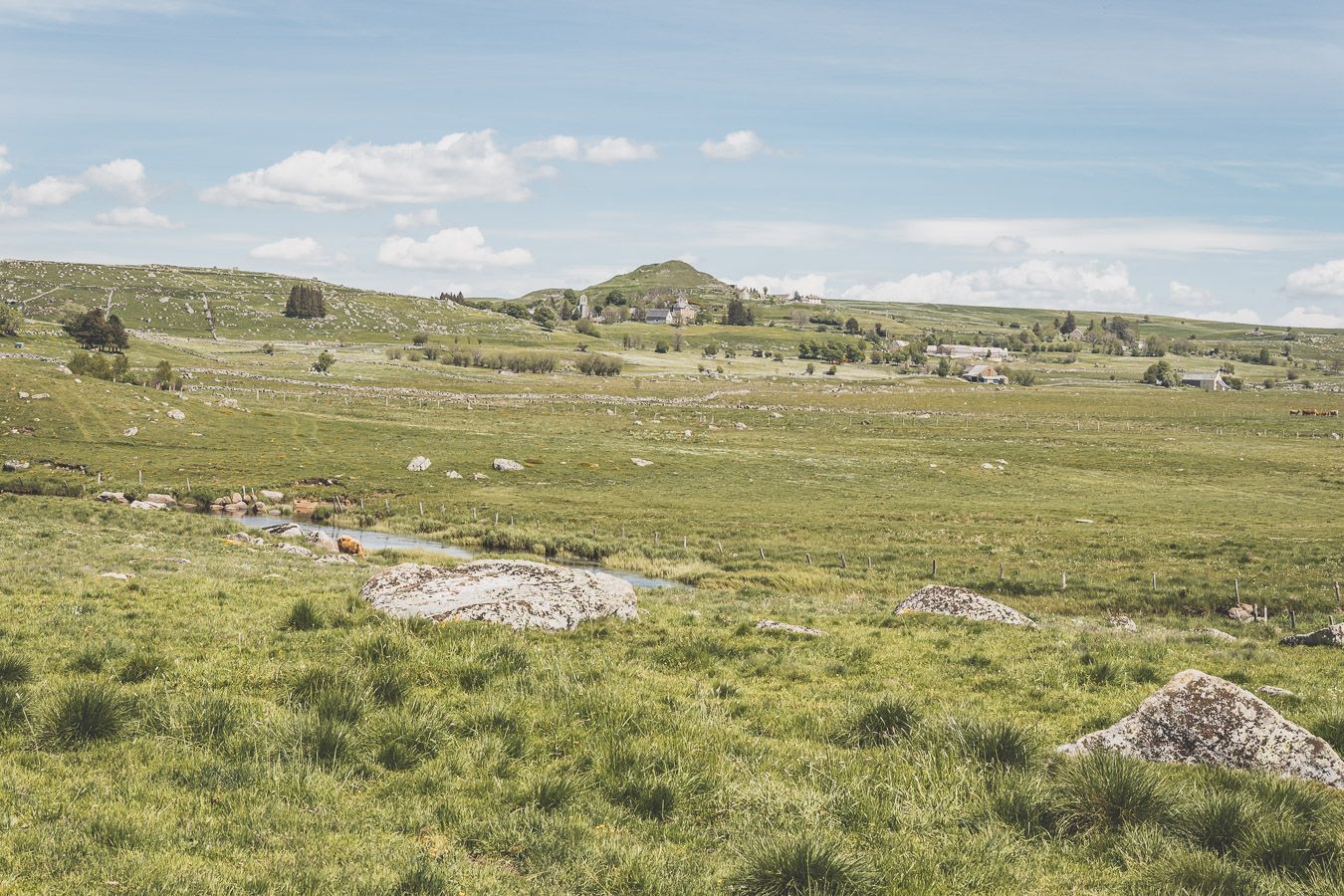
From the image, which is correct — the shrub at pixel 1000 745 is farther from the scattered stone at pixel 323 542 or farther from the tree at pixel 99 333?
the tree at pixel 99 333

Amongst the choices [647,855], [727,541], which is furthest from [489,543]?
[647,855]

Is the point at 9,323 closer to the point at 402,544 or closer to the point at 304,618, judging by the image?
the point at 402,544

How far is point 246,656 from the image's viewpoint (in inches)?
510

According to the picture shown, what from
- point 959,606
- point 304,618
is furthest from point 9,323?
point 959,606

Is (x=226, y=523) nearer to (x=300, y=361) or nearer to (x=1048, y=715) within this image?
(x=1048, y=715)

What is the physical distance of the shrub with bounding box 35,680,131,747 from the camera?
9.38m

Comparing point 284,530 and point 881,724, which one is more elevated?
point 881,724

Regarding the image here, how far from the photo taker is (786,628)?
61.8ft

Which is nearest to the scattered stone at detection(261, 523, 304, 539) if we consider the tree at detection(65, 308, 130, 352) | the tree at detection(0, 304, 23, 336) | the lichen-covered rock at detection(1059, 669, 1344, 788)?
the lichen-covered rock at detection(1059, 669, 1344, 788)

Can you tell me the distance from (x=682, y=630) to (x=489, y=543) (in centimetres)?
3003

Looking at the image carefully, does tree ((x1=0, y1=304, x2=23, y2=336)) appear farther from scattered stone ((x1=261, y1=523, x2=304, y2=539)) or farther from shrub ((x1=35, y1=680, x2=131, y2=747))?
shrub ((x1=35, y1=680, x2=131, y2=747))

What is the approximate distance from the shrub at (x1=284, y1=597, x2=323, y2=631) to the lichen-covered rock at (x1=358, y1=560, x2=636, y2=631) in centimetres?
150

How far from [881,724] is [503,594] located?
831cm

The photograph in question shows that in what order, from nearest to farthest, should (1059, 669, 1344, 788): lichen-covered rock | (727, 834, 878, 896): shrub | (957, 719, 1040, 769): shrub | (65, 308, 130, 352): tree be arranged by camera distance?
(727, 834, 878, 896): shrub < (957, 719, 1040, 769): shrub < (1059, 669, 1344, 788): lichen-covered rock < (65, 308, 130, 352): tree
